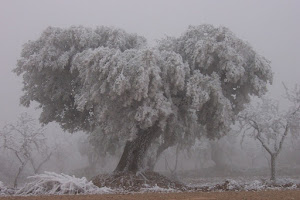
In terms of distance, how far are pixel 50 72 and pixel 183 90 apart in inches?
297

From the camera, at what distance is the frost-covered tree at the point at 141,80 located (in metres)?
15.2

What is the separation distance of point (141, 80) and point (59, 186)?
5459 mm

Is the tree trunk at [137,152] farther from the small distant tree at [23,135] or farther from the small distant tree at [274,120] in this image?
the small distant tree at [23,135]

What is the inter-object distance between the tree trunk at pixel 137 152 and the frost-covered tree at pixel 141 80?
5 cm

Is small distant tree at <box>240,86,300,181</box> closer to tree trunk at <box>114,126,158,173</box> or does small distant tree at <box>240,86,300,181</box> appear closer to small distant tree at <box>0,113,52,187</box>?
tree trunk at <box>114,126,158,173</box>

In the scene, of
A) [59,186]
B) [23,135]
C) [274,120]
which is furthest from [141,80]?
[23,135]

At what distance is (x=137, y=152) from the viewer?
1850 cm

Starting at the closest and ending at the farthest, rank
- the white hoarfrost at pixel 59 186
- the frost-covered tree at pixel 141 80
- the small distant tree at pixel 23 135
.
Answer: the white hoarfrost at pixel 59 186 → the frost-covered tree at pixel 141 80 → the small distant tree at pixel 23 135

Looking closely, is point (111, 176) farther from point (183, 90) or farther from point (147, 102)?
point (183, 90)

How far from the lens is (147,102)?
15492 millimetres

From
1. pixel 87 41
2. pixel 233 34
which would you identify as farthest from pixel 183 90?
pixel 87 41

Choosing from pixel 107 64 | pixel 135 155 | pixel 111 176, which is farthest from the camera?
pixel 135 155

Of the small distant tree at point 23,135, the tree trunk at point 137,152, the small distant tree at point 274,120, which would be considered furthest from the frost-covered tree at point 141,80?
the small distant tree at point 23,135

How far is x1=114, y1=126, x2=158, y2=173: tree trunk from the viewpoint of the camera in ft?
59.4
